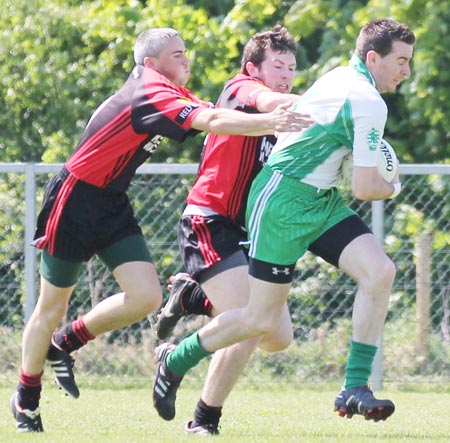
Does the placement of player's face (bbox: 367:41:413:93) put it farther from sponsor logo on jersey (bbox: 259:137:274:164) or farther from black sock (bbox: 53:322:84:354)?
black sock (bbox: 53:322:84:354)

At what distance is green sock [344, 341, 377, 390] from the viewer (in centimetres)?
596

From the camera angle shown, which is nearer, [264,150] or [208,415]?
[208,415]

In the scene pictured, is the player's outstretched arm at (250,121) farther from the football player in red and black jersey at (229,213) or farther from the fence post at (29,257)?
the fence post at (29,257)

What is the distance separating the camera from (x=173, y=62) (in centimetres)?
661

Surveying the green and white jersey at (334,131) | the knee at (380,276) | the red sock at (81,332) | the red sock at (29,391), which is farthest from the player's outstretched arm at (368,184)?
the red sock at (29,391)

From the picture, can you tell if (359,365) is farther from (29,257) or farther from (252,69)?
(29,257)

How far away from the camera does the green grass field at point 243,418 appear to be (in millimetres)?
6293

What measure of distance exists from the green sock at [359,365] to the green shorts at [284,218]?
1.67 feet

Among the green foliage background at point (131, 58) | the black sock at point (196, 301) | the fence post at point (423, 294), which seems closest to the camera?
the black sock at point (196, 301)

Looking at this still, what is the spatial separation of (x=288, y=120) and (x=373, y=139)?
17.8 inches

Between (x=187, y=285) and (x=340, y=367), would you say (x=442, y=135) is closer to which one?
(x=340, y=367)

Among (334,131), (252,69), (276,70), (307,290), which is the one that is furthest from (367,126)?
(307,290)

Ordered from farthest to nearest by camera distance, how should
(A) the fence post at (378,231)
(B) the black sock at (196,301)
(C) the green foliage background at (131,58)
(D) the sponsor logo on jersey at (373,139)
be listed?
(C) the green foliage background at (131,58), (A) the fence post at (378,231), (B) the black sock at (196,301), (D) the sponsor logo on jersey at (373,139)

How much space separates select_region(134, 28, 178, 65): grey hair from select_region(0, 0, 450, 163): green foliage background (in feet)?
18.2
